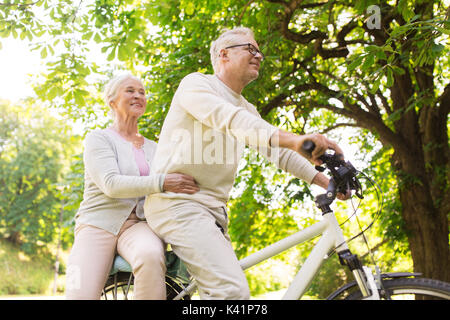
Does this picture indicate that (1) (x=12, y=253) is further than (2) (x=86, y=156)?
Yes

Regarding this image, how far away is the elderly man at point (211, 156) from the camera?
6.44ft

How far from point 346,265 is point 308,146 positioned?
2.09 feet

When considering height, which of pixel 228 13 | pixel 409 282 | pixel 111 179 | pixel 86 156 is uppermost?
pixel 228 13

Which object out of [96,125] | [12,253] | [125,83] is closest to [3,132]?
[12,253]

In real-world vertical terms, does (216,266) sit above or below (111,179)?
below

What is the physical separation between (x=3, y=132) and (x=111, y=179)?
4196 cm

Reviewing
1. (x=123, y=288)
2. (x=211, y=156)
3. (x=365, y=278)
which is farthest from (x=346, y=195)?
(x=123, y=288)

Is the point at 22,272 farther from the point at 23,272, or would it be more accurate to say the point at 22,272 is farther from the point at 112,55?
the point at 112,55

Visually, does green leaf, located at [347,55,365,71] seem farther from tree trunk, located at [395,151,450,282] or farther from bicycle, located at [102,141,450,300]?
tree trunk, located at [395,151,450,282]

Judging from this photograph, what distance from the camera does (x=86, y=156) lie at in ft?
8.70

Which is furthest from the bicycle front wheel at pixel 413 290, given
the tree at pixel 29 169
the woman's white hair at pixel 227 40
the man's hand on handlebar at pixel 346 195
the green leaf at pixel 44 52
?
the tree at pixel 29 169

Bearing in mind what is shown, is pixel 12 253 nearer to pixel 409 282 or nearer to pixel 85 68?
pixel 85 68

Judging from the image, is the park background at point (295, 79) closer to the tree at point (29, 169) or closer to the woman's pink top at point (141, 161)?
the woman's pink top at point (141, 161)

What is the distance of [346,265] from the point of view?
6.63 ft
